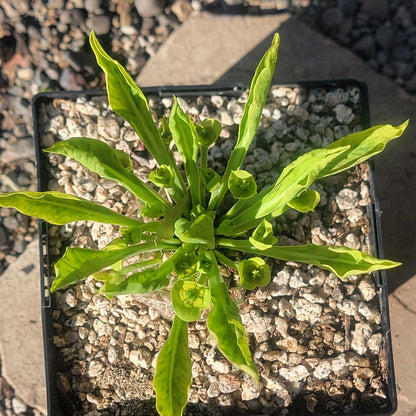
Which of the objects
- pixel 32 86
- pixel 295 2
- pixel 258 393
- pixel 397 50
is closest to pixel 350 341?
pixel 258 393

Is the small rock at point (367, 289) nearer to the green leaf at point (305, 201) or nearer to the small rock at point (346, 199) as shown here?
the small rock at point (346, 199)

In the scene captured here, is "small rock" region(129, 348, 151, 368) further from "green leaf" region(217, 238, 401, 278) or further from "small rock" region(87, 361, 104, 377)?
"green leaf" region(217, 238, 401, 278)

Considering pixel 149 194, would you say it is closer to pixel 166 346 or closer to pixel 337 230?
pixel 166 346

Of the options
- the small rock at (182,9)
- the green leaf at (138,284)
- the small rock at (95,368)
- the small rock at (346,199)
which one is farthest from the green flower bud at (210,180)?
the small rock at (182,9)

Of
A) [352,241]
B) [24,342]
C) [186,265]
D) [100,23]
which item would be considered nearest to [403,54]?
[352,241]

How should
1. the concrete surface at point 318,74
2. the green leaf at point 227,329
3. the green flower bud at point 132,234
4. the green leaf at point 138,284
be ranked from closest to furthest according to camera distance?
the green leaf at point 227,329
the green leaf at point 138,284
the green flower bud at point 132,234
the concrete surface at point 318,74
